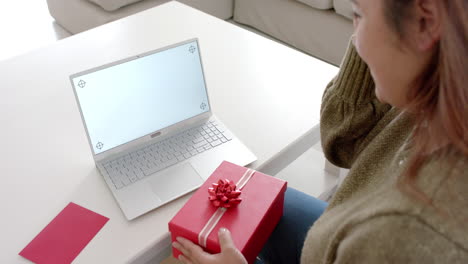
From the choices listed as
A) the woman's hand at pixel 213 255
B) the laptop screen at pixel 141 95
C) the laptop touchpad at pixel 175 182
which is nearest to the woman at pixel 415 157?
the woman's hand at pixel 213 255

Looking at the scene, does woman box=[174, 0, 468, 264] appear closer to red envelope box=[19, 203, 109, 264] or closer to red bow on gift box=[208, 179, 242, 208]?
red bow on gift box=[208, 179, 242, 208]

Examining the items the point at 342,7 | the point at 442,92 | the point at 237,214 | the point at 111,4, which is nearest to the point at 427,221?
the point at 442,92

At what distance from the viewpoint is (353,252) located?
562mm

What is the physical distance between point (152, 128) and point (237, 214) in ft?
0.97

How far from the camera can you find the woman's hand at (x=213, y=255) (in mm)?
778

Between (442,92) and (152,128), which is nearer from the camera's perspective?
(442,92)

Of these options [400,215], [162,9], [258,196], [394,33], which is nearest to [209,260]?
[258,196]

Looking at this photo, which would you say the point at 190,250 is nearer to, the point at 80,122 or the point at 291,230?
the point at 291,230

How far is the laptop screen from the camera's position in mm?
909

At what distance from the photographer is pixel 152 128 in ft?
3.28

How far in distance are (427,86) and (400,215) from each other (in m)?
0.16

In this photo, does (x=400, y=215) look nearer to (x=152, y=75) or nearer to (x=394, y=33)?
(x=394, y=33)

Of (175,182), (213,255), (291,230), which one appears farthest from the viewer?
(291,230)

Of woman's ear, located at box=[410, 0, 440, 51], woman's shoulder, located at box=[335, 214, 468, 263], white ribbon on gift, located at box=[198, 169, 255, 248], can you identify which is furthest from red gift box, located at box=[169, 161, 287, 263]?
woman's ear, located at box=[410, 0, 440, 51]
